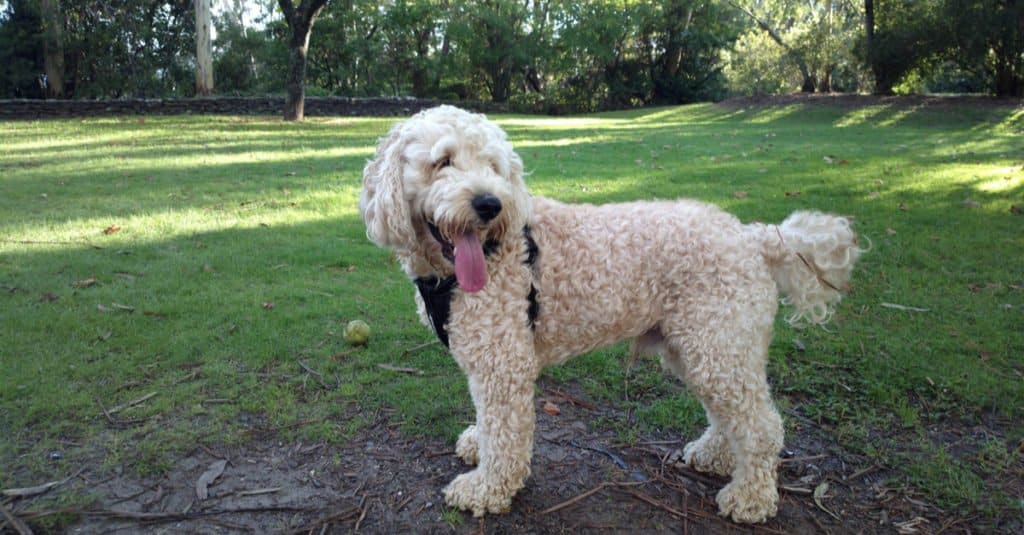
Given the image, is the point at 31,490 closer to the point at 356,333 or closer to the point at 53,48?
the point at 356,333

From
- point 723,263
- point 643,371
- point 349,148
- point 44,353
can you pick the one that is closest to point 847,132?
point 349,148

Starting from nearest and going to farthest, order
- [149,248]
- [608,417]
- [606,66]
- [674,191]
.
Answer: [608,417] < [149,248] < [674,191] < [606,66]

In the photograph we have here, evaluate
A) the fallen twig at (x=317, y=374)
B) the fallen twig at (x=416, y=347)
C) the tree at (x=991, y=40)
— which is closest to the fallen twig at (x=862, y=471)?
the fallen twig at (x=416, y=347)

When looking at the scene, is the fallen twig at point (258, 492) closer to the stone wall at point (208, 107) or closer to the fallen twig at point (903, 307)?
the fallen twig at point (903, 307)

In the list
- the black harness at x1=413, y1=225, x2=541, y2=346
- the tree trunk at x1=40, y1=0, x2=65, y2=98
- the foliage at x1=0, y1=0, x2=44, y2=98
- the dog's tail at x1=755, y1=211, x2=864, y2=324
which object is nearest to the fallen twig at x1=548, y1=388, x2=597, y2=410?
the black harness at x1=413, y1=225, x2=541, y2=346

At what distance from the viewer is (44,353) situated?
4.28 metres

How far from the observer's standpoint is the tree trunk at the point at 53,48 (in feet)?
65.9

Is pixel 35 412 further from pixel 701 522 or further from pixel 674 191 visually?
pixel 674 191

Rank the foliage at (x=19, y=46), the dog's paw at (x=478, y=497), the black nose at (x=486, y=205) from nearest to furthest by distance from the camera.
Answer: the black nose at (x=486, y=205) → the dog's paw at (x=478, y=497) → the foliage at (x=19, y=46)

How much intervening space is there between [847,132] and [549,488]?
53.1ft

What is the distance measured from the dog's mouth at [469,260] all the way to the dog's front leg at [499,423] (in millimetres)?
338

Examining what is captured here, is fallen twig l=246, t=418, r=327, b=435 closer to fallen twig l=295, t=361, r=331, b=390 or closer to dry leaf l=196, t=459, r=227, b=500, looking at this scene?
dry leaf l=196, t=459, r=227, b=500

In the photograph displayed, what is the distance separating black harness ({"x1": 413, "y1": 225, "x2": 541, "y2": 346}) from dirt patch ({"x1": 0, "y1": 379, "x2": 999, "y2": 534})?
2.90 feet

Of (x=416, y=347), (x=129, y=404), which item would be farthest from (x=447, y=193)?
(x=129, y=404)
